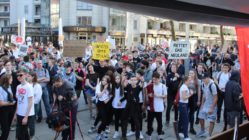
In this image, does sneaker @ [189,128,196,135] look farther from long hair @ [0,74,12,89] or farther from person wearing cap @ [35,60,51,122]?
long hair @ [0,74,12,89]

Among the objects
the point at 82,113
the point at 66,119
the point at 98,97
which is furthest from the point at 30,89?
the point at 82,113

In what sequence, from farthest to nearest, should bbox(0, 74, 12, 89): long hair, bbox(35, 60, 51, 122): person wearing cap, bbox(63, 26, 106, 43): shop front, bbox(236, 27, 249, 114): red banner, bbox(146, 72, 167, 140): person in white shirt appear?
1. bbox(63, 26, 106, 43): shop front
2. bbox(35, 60, 51, 122): person wearing cap
3. bbox(146, 72, 167, 140): person in white shirt
4. bbox(0, 74, 12, 89): long hair
5. bbox(236, 27, 249, 114): red banner

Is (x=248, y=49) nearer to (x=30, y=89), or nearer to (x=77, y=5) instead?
(x=30, y=89)

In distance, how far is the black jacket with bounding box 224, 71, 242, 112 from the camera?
7387mm

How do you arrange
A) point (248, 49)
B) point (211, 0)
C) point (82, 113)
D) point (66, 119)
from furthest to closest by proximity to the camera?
point (82, 113)
point (66, 119)
point (248, 49)
point (211, 0)

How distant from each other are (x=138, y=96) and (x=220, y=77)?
2.55 m

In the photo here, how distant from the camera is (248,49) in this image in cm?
404

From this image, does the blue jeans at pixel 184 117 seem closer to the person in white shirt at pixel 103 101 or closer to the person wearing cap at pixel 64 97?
the person in white shirt at pixel 103 101

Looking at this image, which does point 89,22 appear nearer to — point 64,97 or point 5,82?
point 5,82

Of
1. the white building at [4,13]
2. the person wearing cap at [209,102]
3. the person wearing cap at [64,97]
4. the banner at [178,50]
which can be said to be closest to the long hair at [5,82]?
the person wearing cap at [64,97]

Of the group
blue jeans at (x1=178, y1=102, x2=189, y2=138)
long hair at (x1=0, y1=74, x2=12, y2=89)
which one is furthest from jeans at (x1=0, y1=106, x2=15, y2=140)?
blue jeans at (x1=178, y1=102, x2=189, y2=138)

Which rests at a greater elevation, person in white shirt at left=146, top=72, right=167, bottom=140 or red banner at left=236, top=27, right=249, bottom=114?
red banner at left=236, top=27, right=249, bottom=114

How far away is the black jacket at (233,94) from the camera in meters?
7.39

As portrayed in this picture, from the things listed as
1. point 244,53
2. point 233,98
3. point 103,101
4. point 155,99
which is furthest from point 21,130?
point 244,53
